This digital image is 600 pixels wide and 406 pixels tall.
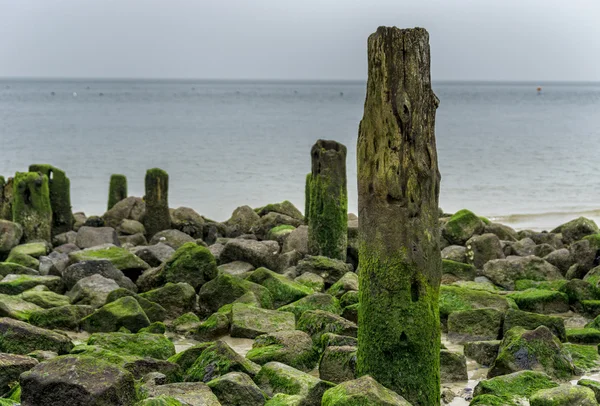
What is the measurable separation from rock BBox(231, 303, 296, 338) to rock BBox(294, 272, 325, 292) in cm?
223

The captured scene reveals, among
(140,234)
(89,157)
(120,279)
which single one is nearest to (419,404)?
(120,279)

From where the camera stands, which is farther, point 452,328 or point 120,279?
point 120,279

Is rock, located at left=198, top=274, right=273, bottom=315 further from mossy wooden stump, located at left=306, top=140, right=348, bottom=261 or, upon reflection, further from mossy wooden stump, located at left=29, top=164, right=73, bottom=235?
mossy wooden stump, located at left=29, top=164, right=73, bottom=235

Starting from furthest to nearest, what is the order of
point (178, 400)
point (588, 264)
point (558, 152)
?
1. point (558, 152)
2. point (588, 264)
3. point (178, 400)

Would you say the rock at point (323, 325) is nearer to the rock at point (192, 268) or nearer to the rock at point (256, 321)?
the rock at point (256, 321)

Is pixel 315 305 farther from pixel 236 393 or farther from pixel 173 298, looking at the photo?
pixel 236 393

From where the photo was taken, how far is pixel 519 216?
27.5 metres

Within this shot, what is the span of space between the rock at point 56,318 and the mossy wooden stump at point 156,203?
7806 millimetres

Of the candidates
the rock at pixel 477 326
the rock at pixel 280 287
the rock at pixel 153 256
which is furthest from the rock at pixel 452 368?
the rock at pixel 153 256

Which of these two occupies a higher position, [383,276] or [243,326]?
[383,276]

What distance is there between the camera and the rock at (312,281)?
1325 centimetres

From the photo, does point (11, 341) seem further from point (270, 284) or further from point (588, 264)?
point (588, 264)

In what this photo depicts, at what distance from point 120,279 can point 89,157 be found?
1365 inches

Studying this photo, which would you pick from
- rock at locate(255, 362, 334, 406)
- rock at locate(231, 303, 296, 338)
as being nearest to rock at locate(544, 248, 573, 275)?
rock at locate(231, 303, 296, 338)
